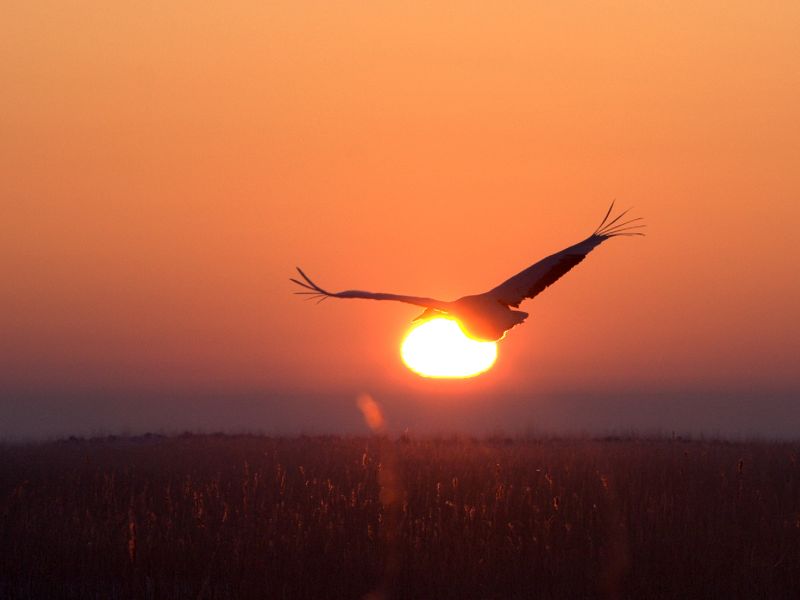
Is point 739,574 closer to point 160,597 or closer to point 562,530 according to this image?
point 562,530

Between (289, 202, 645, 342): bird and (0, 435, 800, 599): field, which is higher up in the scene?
(289, 202, 645, 342): bird

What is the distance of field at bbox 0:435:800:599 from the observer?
847 cm

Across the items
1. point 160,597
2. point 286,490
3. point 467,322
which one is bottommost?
point 160,597

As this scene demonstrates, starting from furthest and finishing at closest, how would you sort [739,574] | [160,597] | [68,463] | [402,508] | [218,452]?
1. [218,452]
2. [68,463]
3. [402,508]
4. [739,574]
5. [160,597]

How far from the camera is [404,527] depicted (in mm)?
9984

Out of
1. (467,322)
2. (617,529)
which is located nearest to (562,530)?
(617,529)

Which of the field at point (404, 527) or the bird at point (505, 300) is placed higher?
the bird at point (505, 300)

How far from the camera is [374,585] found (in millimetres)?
8469

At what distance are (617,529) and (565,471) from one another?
290cm

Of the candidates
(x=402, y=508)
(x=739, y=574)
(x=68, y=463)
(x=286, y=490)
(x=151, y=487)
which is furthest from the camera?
(x=68, y=463)

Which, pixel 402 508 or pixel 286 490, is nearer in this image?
pixel 402 508

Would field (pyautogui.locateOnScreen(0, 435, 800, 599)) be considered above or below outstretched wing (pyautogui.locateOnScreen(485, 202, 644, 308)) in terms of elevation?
below

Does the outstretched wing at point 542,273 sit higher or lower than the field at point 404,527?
higher

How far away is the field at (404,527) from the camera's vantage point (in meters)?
8.47
